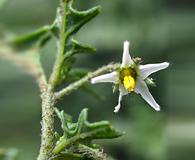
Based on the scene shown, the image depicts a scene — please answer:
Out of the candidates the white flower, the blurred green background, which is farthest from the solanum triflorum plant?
the blurred green background

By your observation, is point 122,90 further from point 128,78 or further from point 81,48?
point 81,48

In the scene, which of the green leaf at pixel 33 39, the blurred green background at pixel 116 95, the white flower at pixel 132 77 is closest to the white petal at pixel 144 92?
the white flower at pixel 132 77

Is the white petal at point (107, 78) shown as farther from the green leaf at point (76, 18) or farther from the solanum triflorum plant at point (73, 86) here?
the green leaf at point (76, 18)

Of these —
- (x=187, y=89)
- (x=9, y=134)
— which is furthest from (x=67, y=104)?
(x=187, y=89)

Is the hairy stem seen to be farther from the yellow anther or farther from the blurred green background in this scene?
the blurred green background

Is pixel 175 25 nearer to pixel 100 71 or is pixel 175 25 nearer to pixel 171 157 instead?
pixel 171 157

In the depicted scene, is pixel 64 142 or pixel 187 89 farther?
pixel 187 89

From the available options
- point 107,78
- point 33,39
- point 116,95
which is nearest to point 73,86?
point 107,78
